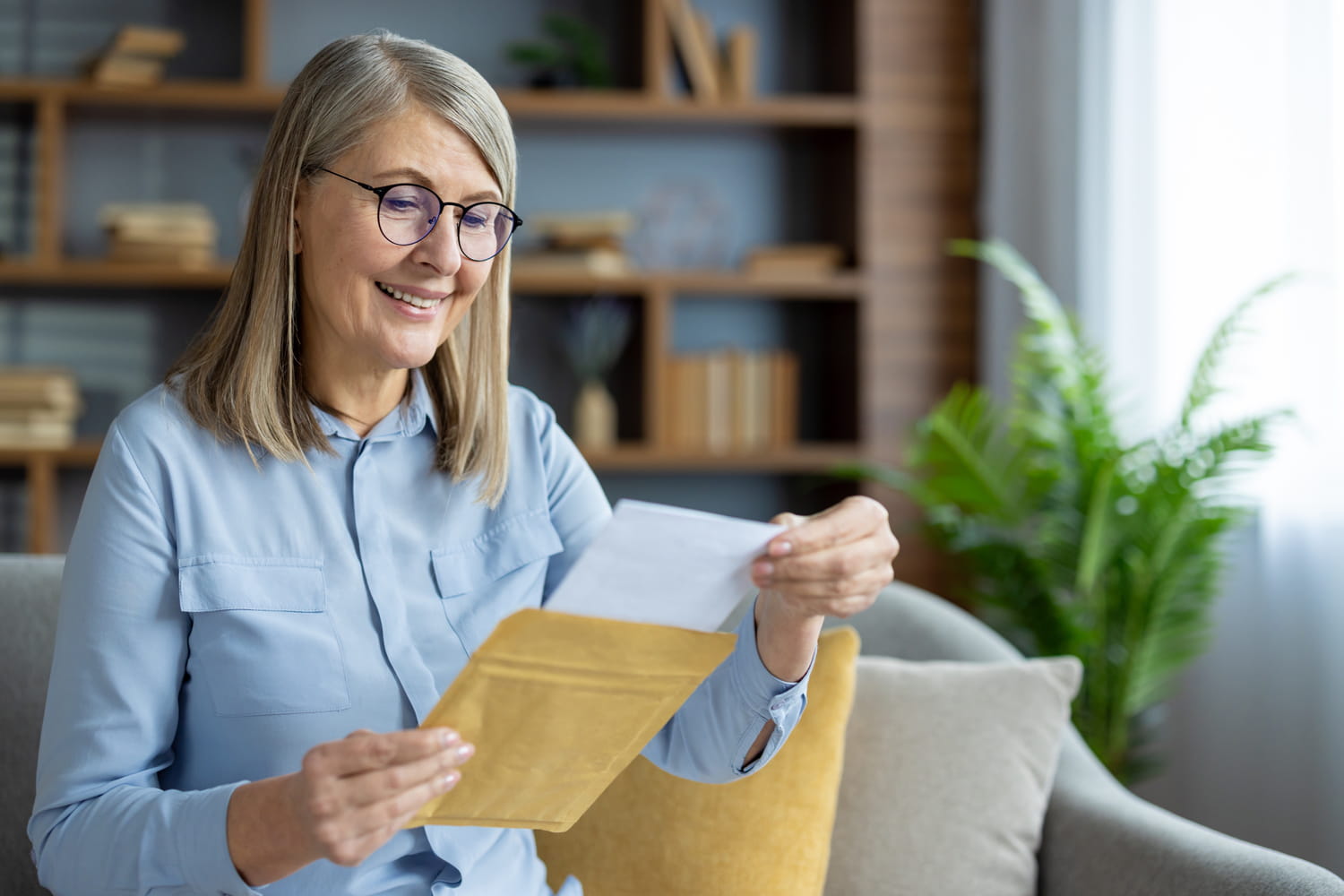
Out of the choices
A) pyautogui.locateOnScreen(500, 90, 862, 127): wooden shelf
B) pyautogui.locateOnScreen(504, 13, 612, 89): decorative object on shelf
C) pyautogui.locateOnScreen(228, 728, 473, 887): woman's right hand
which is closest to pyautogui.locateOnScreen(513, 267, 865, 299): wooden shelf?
pyautogui.locateOnScreen(500, 90, 862, 127): wooden shelf

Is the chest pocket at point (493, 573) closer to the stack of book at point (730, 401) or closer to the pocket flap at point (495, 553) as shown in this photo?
the pocket flap at point (495, 553)

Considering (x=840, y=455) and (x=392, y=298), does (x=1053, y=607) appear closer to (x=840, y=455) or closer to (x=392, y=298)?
(x=840, y=455)

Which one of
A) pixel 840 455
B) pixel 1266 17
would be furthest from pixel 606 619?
pixel 840 455

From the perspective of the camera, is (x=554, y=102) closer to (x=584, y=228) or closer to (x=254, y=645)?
(x=584, y=228)

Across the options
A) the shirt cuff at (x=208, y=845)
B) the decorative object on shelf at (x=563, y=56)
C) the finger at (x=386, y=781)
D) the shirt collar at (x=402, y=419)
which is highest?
the decorative object on shelf at (x=563, y=56)

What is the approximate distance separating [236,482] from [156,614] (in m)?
0.14

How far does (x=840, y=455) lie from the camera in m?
3.34

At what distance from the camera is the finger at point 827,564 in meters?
0.92

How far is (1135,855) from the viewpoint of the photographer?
1434 millimetres

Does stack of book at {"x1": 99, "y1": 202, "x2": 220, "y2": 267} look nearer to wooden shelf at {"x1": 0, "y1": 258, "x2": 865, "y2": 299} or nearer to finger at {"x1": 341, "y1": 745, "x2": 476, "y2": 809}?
wooden shelf at {"x1": 0, "y1": 258, "x2": 865, "y2": 299}

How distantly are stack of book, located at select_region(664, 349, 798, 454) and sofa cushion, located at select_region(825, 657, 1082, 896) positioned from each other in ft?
5.84

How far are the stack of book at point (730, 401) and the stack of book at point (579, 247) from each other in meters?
0.31

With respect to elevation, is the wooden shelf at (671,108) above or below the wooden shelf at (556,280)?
above

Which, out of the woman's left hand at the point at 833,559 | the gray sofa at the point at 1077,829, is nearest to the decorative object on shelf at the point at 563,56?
the gray sofa at the point at 1077,829
